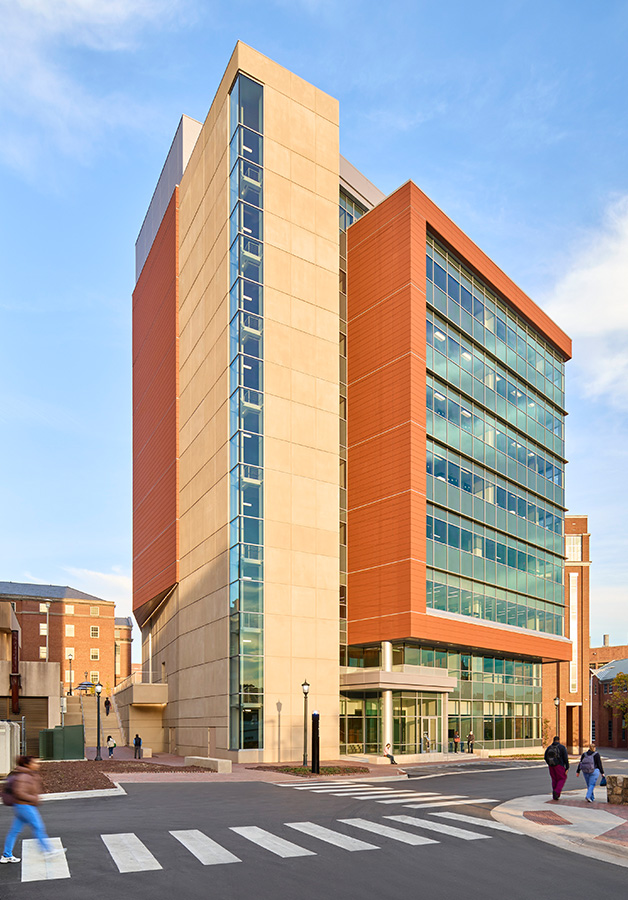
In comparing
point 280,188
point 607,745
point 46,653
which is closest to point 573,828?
point 280,188

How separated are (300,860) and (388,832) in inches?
147

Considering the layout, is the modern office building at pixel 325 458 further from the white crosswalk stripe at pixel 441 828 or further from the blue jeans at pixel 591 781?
the white crosswalk stripe at pixel 441 828

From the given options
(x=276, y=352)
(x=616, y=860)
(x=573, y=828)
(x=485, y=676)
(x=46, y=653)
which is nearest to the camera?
(x=616, y=860)

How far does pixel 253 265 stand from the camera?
4784 centimetres

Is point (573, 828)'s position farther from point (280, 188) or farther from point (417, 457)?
point (280, 188)

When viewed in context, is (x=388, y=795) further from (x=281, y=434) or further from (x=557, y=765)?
(x=281, y=434)

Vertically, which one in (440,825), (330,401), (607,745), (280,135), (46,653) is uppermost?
(280,135)

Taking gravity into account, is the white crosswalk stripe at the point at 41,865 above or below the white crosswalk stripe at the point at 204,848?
above

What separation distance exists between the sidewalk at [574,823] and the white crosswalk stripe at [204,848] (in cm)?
643

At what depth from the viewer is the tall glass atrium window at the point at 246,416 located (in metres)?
43.4

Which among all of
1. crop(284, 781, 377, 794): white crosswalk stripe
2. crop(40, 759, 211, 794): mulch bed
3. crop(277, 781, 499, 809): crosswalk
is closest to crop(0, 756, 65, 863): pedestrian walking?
crop(40, 759, 211, 794): mulch bed

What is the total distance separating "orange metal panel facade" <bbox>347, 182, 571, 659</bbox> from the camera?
A: 48.8 meters

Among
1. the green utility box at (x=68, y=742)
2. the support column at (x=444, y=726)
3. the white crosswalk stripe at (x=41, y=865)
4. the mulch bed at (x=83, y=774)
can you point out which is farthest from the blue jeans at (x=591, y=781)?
the support column at (x=444, y=726)

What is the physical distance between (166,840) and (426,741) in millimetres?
38164
